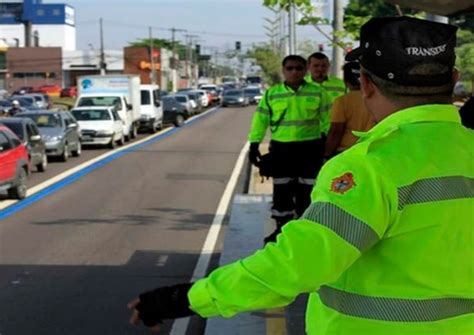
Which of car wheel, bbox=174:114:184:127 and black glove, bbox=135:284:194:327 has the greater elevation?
black glove, bbox=135:284:194:327

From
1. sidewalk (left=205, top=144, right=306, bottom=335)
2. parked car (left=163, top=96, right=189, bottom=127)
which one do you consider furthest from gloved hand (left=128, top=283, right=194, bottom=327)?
parked car (left=163, top=96, right=189, bottom=127)

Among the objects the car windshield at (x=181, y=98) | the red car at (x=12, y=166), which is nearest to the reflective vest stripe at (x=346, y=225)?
the red car at (x=12, y=166)

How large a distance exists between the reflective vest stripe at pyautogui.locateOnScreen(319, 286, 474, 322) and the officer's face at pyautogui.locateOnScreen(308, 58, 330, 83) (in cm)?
722

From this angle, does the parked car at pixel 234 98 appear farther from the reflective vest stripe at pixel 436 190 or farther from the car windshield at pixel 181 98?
the reflective vest stripe at pixel 436 190

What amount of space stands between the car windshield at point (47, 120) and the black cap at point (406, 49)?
25.2 meters

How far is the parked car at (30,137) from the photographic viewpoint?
859 inches

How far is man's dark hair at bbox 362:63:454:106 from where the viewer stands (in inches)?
90.4

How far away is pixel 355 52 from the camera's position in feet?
8.31

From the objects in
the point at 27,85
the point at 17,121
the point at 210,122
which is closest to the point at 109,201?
the point at 17,121

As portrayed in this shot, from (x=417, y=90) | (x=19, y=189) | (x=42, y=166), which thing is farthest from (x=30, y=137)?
(x=417, y=90)

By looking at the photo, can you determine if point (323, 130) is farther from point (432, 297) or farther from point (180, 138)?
point (180, 138)

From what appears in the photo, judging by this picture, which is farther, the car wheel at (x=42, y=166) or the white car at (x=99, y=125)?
the white car at (x=99, y=125)

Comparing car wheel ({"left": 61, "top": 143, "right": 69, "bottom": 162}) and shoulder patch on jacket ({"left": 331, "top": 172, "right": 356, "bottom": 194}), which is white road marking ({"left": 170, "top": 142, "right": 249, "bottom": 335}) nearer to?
shoulder patch on jacket ({"left": 331, "top": 172, "right": 356, "bottom": 194})

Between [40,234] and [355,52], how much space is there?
10640 millimetres
